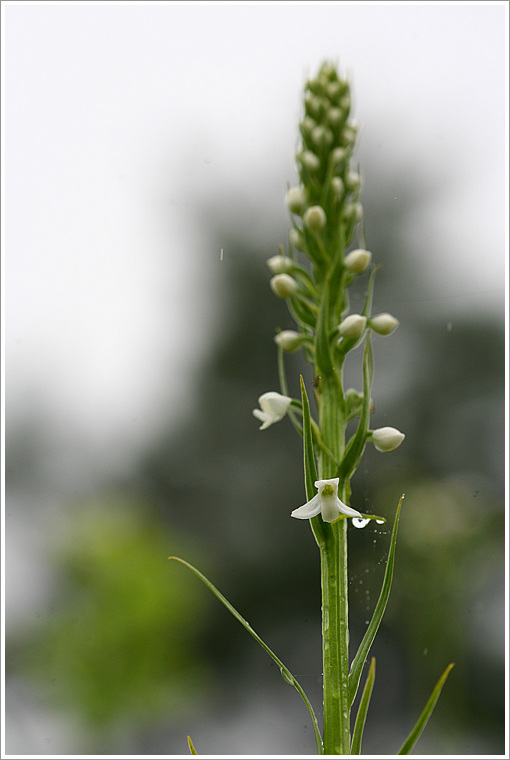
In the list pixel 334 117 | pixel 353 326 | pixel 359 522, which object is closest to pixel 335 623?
pixel 359 522

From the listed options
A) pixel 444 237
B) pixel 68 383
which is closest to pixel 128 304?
pixel 68 383

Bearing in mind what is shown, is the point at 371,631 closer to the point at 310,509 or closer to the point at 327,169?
the point at 310,509

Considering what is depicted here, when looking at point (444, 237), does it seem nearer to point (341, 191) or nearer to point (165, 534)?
point (341, 191)

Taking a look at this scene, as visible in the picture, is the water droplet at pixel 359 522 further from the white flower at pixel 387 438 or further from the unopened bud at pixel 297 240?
the unopened bud at pixel 297 240

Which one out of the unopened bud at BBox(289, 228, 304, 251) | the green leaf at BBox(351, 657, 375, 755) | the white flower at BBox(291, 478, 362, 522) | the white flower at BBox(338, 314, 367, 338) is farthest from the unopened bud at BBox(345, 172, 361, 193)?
the green leaf at BBox(351, 657, 375, 755)

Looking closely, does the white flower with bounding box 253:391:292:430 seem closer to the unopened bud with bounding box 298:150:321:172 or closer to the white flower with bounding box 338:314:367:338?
the white flower with bounding box 338:314:367:338

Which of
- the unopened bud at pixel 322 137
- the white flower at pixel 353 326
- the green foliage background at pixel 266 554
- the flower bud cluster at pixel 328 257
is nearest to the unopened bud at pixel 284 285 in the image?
the flower bud cluster at pixel 328 257
